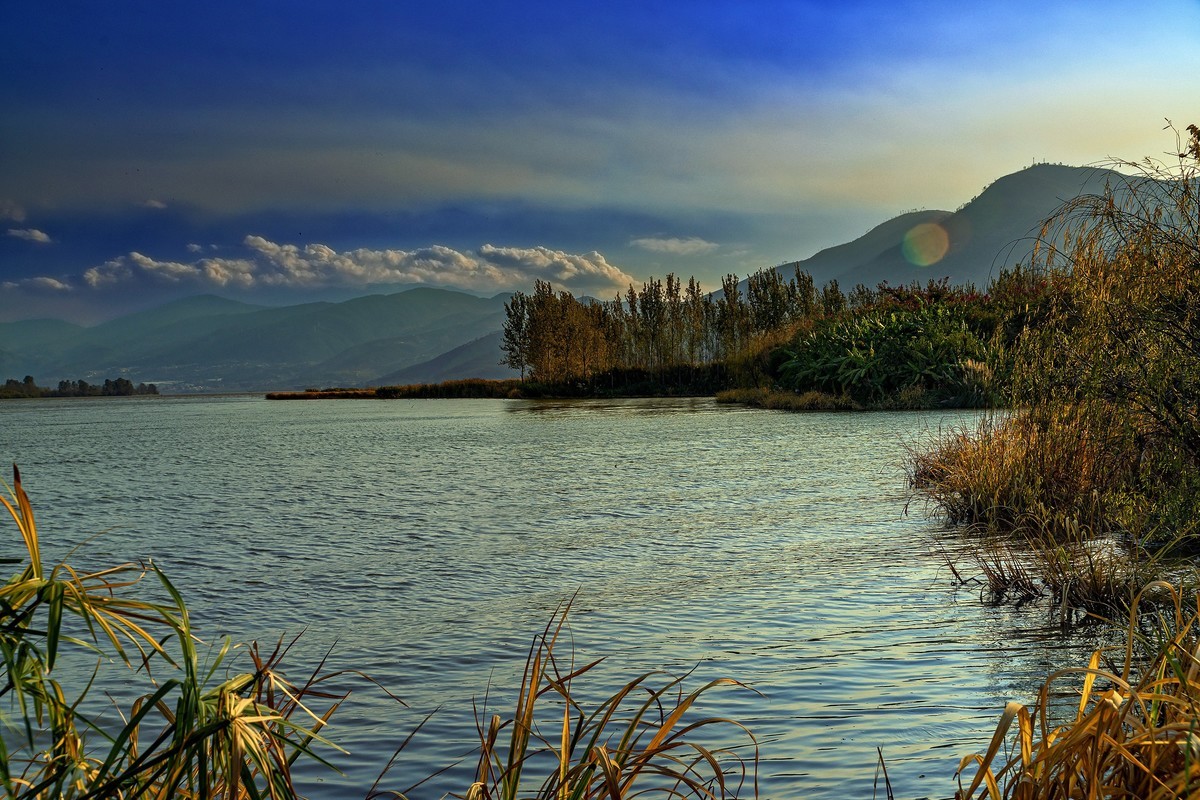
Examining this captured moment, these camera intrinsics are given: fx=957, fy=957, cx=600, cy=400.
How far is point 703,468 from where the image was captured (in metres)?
16.6

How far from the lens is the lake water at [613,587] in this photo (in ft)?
14.8

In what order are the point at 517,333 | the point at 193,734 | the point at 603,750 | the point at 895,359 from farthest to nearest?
the point at 517,333 → the point at 895,359 → the point at 603,750 → the point at 193,734

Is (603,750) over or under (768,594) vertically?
over

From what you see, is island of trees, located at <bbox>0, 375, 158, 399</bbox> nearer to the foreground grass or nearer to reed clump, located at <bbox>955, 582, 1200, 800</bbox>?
the foreground grass

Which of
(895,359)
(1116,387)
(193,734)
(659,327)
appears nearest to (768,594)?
(1116,387)

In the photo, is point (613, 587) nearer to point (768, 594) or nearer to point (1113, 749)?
point (768, 594)

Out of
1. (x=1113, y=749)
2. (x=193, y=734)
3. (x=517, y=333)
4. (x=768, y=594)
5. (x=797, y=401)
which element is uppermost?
(x=517, y=333)

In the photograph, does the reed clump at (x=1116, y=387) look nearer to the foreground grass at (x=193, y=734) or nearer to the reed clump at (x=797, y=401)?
the foreground grass at (x=193, y=734)

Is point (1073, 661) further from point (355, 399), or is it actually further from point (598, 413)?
point (355, 399)

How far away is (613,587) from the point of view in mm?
7598

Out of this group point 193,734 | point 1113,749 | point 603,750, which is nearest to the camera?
point 193,734

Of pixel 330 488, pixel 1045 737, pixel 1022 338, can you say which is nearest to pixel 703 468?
pixel 330 488

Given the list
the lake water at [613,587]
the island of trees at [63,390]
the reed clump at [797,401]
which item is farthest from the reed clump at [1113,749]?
the island of trees at [63,390]

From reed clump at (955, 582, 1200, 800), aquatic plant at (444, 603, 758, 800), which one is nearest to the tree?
aquatic plant at (444, 603, 758, 800)
